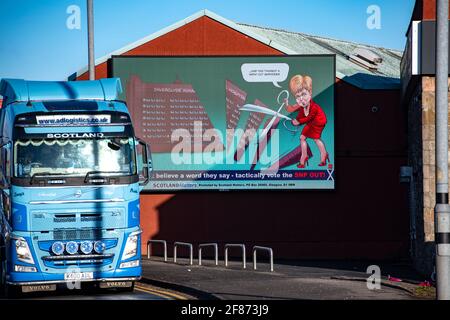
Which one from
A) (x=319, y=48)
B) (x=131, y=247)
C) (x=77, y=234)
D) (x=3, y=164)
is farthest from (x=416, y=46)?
(x=319, y=48)

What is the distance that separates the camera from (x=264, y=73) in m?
36.2

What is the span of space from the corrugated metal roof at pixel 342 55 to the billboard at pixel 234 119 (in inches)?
81.9

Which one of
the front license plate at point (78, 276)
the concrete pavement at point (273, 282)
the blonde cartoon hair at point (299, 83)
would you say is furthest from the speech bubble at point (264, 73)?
the front license plate at point (78, 276)

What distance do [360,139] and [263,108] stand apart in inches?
153

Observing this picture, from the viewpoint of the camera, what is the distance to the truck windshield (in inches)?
773

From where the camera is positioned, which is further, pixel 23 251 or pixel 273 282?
pixel 273 282

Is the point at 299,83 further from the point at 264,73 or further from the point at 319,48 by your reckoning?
the point at 319,48

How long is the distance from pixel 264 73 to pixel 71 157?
56.9 feet

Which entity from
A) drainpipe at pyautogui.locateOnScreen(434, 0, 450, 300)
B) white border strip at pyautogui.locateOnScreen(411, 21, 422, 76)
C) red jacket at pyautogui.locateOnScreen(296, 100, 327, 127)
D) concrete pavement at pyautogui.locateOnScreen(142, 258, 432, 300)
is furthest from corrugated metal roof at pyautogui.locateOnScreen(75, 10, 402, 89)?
drainpipe at pyautogui.locateOnScreen(434, 0, 450, 300)

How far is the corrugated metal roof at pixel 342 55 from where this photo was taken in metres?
37.5

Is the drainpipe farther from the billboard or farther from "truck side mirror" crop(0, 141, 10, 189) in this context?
the billboard

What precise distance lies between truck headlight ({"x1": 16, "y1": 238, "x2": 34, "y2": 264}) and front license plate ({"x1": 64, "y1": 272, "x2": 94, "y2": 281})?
0.76m
